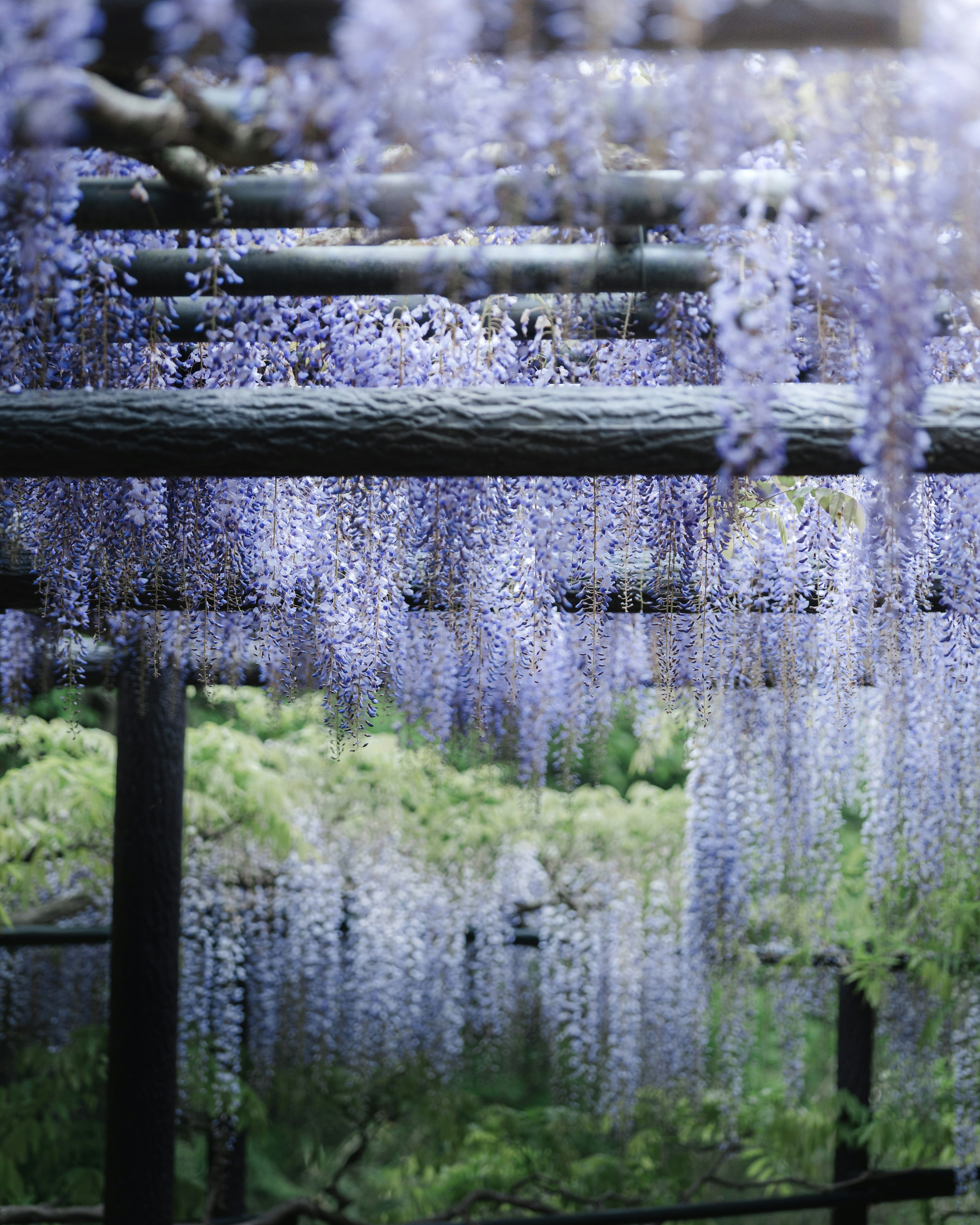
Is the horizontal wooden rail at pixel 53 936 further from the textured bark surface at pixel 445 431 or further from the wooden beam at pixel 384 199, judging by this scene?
the wooden beam at pixel 384 199

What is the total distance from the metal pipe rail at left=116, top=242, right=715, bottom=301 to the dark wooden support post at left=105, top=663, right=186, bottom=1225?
2017mm

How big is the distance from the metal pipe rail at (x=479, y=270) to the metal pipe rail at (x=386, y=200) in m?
0.14

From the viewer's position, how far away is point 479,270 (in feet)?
7.08

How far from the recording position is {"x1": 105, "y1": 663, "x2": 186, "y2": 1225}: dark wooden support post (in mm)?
3986

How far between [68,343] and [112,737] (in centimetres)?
358

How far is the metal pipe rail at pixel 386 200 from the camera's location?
1.86 m

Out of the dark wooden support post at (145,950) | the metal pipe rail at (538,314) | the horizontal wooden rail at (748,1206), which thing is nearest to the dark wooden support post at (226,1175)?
the horizontal wooden rail at (748,1206)

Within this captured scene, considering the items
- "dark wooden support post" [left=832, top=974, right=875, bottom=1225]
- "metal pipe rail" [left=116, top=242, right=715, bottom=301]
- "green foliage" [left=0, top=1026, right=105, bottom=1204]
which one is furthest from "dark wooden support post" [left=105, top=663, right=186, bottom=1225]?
"dark wooden support post" [left=832, top=974, right=875, bottom=1225]

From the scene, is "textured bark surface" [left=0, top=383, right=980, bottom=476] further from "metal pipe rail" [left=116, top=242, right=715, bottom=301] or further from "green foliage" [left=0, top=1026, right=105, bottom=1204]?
"green foliage" [left=0, top=1026, right=105, bottom=1204]

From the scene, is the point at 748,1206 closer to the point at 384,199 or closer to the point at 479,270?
the point at 479,270

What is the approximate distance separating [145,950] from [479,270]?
306cm

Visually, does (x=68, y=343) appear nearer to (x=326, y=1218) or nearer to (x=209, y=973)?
(x=209, y=973)

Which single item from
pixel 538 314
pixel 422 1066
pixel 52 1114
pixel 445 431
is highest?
pixel 538 314

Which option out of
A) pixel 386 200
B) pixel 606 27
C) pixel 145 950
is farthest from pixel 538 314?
pixel 145 950
